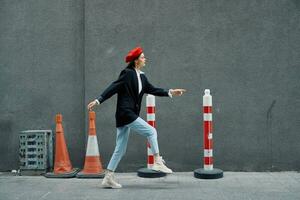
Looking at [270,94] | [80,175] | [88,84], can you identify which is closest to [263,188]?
[270,94]

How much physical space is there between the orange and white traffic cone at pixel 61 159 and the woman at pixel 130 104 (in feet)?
3.96

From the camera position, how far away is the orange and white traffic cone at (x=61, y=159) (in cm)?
691

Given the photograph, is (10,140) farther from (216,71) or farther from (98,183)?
(216,71)

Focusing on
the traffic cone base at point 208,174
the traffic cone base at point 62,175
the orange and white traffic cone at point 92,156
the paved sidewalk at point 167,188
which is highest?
the orange and white traffic cone at point 92,156

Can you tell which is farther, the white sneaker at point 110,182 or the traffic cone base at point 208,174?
the traffic cone base at point 208,174

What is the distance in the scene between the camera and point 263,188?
19.4ft

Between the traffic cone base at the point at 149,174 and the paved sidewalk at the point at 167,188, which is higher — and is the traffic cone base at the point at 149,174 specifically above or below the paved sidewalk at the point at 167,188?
above

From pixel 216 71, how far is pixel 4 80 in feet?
12.7

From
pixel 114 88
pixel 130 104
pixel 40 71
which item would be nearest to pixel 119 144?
pixel 130 104

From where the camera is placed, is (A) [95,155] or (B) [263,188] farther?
(A) [95,155]

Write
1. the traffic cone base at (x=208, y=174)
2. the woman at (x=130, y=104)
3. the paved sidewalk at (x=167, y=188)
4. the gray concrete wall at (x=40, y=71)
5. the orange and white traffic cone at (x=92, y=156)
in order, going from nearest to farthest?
the paved sidewalk at (x=167, y=188)
the woman at (x=130, y=104)
the traffic cone base at (x=208, y=174)
the orange and white traffic cone at (x=92, y=156)
the gray concrete wall at (x=40, y=71)

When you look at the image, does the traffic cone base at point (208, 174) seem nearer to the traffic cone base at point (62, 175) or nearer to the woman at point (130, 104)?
the woman at point (130, 104)

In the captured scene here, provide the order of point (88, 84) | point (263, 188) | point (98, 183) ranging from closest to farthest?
1. point (263, 188)
2. point (98, 183)
3. point (88, 84)

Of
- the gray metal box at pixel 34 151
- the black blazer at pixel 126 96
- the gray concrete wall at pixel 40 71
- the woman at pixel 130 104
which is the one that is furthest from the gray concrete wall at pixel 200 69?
the black blazer at pixel 126 96
